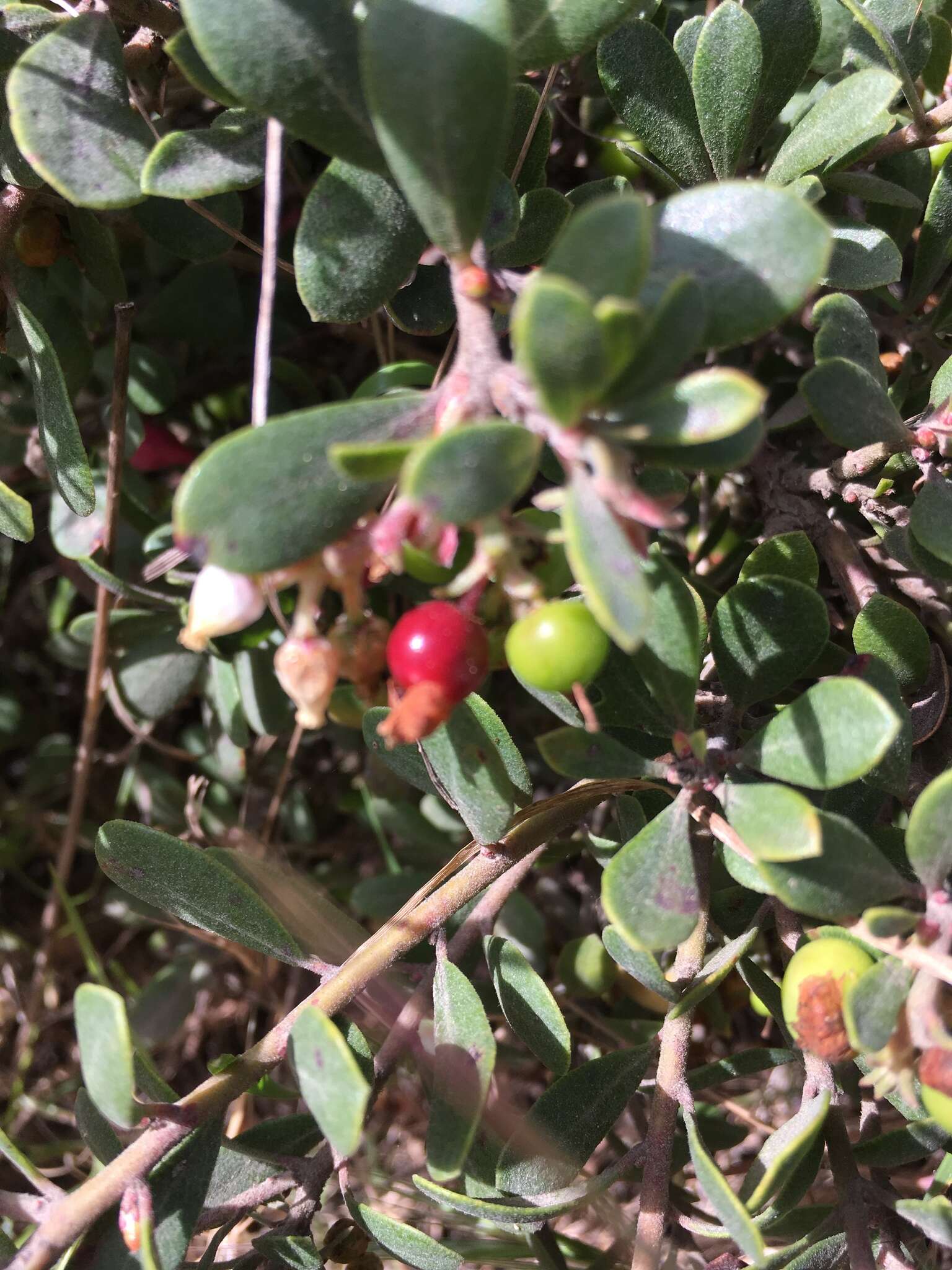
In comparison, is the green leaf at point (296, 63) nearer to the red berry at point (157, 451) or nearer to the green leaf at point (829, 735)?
the green leaf at point (829, 735)

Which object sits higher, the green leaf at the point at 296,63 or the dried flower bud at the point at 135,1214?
the green leaf at the point at 296,63

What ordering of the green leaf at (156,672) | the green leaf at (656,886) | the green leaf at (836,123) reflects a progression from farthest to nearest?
the green leaf at (156,672) → the green leaf at (836,123) → the green leaf at (656,886)

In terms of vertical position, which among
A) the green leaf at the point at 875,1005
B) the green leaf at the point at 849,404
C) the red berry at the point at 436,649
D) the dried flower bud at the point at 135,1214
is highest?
the red berry at the point at 436,649

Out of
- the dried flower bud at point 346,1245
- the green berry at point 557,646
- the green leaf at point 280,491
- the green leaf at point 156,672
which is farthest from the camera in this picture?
the green leaf at point 156,672

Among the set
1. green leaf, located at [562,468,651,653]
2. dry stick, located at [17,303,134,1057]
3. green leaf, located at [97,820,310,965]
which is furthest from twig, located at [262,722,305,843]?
green leaf, located at [562,468,651,653]

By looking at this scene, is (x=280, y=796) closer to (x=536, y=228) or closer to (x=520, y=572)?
(x=536, y=228)

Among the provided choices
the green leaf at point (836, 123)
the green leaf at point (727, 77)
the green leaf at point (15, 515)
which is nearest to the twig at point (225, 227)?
the green leaf at point (15, 515)

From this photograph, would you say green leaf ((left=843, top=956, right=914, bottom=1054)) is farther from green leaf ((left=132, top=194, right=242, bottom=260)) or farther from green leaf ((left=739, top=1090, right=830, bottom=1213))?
green leaf ((left=132, top=194, right=242, bottom=260))
